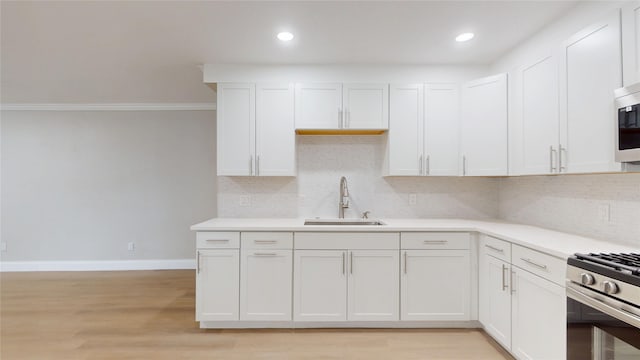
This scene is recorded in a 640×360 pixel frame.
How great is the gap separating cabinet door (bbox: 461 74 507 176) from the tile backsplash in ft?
1.23

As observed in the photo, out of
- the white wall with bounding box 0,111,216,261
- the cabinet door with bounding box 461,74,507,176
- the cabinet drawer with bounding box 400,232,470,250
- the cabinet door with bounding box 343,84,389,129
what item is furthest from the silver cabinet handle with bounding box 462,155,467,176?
the white wall with bounding box 0,111,216,261

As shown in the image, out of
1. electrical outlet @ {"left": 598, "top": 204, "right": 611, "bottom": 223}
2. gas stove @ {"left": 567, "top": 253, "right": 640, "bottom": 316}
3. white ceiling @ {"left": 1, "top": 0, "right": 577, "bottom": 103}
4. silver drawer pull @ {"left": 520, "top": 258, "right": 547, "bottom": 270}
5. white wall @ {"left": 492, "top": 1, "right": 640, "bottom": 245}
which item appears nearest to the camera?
gas stove @ {"left": 567, "top": 253, "right": 640, "bottom": 316}

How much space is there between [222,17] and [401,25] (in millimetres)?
1334

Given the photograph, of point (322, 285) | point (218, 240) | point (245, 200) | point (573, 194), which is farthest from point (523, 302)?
point (245, 200)

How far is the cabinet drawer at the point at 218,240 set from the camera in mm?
2775

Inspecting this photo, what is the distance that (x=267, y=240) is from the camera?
2.79 m

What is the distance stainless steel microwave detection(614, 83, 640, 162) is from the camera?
5.24ft

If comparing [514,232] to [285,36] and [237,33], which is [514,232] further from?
[237,33]

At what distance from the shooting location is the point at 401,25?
2.48 m

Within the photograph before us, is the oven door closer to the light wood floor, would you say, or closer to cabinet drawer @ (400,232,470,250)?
the light wood floor

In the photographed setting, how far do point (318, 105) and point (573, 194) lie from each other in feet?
7.28

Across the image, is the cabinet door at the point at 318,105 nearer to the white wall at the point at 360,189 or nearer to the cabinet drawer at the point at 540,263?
the white wall at the point at 360,189

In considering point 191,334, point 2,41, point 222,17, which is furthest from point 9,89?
point 191,334

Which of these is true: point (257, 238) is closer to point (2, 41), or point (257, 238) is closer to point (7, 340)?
point (7, 340)
